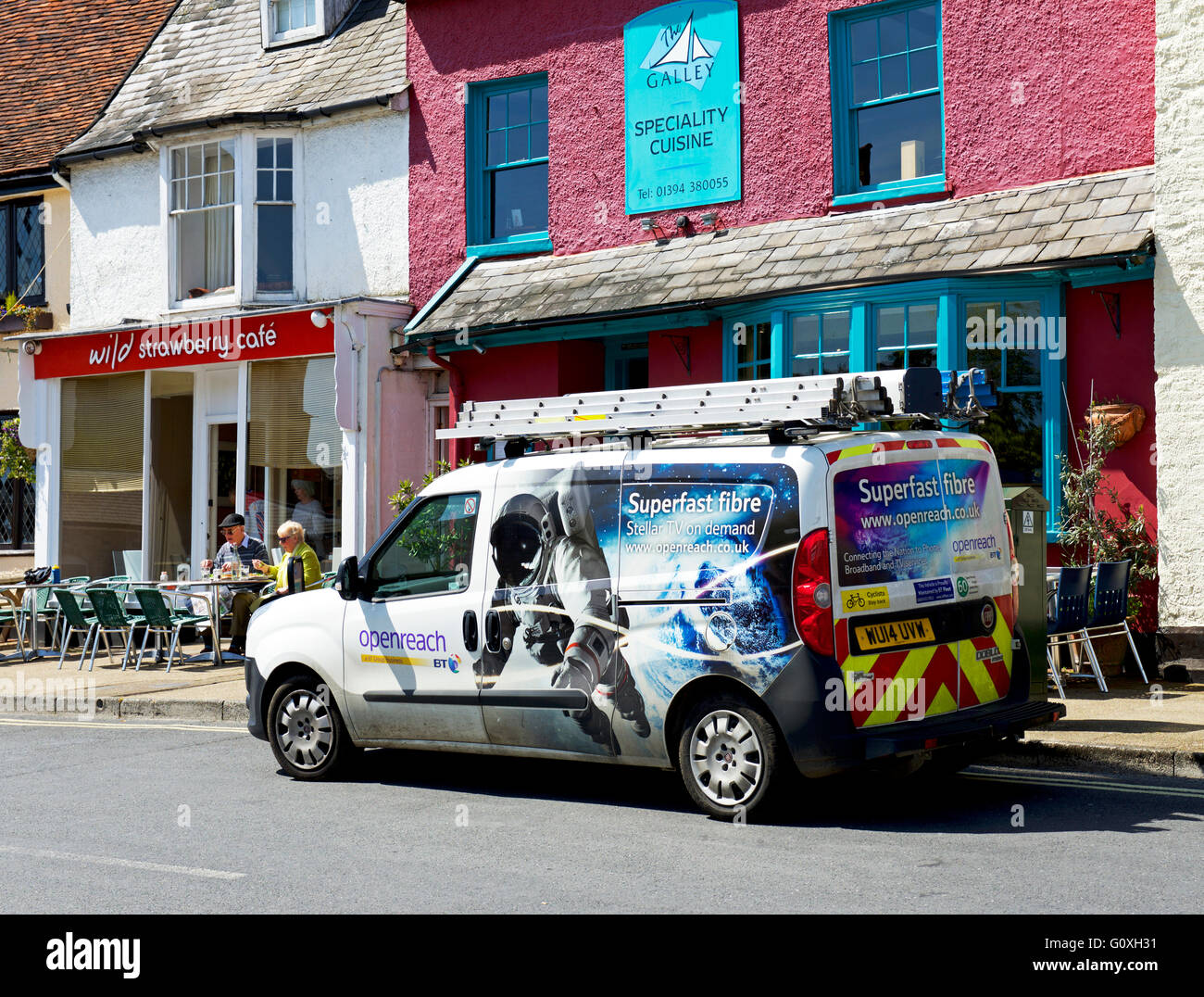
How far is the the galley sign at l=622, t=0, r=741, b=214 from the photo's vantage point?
1423 centimetres

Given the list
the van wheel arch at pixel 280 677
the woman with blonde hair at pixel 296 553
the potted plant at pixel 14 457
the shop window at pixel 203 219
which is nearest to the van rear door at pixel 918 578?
the van wheel arch at pixel 280 677

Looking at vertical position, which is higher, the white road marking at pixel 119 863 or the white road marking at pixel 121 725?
the white road marking at pixel 119 863

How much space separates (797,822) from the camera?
709 centimetres

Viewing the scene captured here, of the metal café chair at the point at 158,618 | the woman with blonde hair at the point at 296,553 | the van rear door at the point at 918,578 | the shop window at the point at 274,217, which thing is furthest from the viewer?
the shop window at the point at 274,217

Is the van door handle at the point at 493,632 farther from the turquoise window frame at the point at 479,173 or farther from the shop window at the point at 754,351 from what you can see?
the turquoise window frame at the point at 479,173

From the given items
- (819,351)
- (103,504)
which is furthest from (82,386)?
(819,351)

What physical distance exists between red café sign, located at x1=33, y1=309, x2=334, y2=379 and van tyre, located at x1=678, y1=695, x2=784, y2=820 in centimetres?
1016

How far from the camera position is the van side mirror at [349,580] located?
8.49 m

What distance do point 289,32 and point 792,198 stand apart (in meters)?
8.31

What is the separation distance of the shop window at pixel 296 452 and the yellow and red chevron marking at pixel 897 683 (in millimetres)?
10599

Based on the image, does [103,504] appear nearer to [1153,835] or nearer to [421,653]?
[421,653]

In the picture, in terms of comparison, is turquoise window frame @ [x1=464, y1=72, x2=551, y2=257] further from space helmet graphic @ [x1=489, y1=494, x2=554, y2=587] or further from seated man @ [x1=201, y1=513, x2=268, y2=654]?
space helmet graphic @ [x1=489, y1=494, x2=554, y2=587]

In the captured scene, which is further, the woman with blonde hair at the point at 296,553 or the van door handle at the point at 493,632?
the woman with blonde hair at the point at 296,553

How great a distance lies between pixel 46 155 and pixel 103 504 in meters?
5.24
